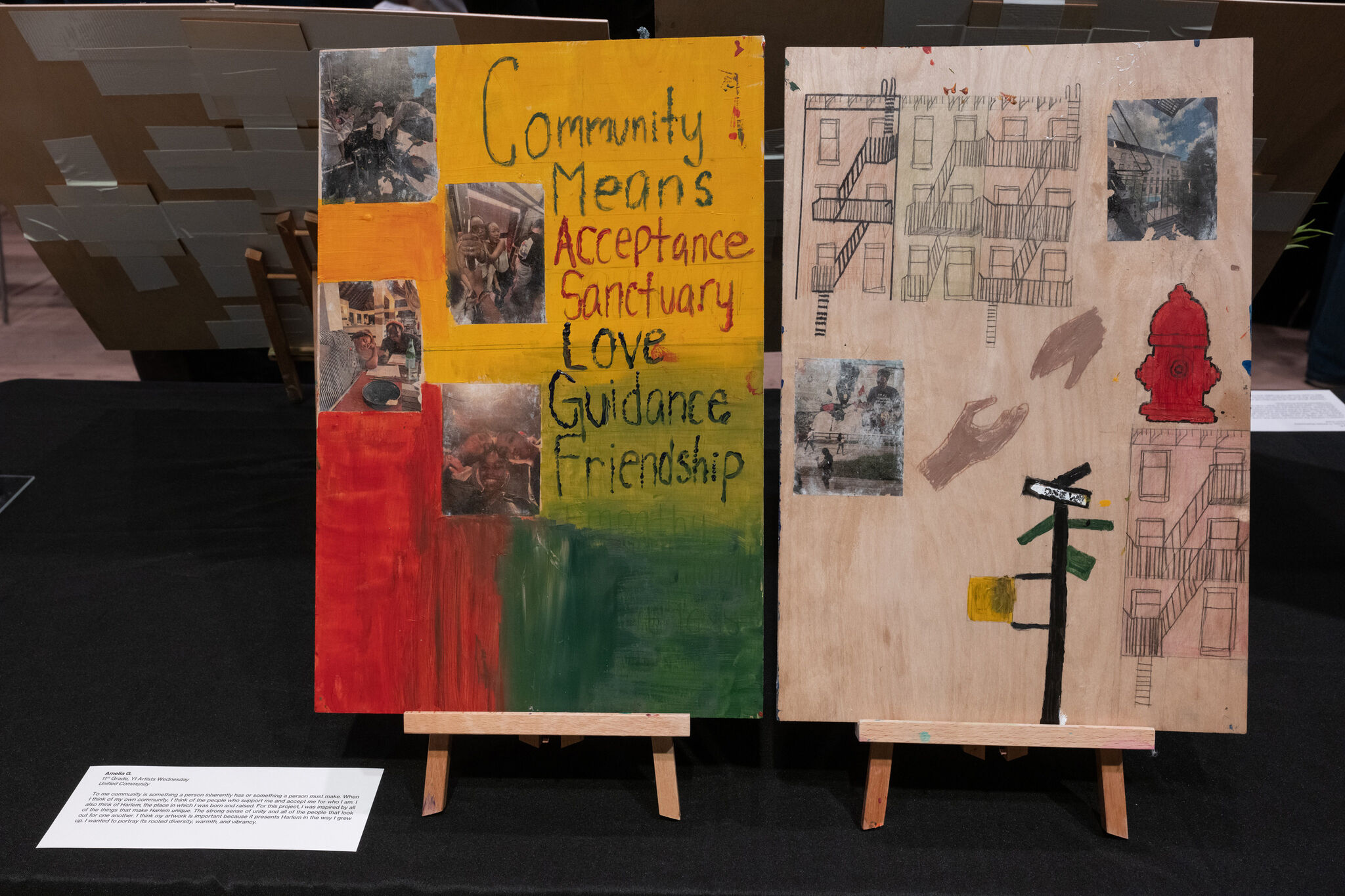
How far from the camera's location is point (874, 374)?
129 cm

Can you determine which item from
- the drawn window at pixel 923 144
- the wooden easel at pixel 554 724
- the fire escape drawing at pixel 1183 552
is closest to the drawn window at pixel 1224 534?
the fire escape drawing at pixel 1183 552

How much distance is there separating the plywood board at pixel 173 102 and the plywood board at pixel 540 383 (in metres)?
0.39

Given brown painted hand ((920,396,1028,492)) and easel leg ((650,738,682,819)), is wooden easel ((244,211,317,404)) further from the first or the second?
brown painted hand ((920,396,1028,492))

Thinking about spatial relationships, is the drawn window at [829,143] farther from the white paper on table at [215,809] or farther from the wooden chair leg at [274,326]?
the wooden chair leg at [274,326]

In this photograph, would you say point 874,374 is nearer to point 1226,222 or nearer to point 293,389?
point 1226,222

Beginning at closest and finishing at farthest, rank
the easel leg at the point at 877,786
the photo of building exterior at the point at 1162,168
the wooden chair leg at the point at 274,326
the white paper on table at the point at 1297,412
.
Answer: the photo of building exterior at the point at 1162,168 → the easel leg at the point at 877,786 → the wooden chair leg at the point at 274,326 → the white paper on table at the point at 1297,412

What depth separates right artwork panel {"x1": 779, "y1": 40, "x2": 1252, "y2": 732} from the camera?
4.07 ft

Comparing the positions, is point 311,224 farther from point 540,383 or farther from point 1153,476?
point 1153,476

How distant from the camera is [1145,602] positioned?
128 centimetres

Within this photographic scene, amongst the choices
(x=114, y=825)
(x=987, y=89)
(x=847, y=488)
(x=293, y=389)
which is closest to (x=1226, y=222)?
(x=987, y=89)

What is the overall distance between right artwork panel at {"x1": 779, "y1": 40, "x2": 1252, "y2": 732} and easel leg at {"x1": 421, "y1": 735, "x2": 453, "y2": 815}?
21.3 inches

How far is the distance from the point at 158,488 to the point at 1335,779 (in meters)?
2.58

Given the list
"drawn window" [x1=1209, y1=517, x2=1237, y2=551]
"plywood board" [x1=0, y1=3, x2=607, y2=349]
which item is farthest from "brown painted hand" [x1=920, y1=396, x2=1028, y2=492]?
"plywood board" [x1=0, y1=3, x2=607, y2=349]

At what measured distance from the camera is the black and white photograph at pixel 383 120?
130cm
